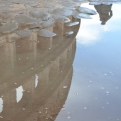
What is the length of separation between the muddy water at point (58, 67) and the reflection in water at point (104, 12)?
0.13 meters

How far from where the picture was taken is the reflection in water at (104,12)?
7.12m

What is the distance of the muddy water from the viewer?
333cm

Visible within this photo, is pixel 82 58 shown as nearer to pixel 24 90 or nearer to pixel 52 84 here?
pixel 52 84

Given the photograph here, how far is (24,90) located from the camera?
3.66 m

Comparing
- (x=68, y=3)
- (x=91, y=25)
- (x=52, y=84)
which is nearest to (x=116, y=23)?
(x=91, y=25)

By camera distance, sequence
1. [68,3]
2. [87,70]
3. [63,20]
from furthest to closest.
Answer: [68,3]
[63,20]
[87,70]

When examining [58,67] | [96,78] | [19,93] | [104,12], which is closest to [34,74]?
[58,67]

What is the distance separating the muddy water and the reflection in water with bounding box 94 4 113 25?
0.13m

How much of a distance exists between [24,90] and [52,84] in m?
0.42

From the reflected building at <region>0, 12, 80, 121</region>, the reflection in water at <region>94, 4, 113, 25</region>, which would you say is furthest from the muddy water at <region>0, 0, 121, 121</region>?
the reflection in water at <region>94, 4, 113, 25</region>

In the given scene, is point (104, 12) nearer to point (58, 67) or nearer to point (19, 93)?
point (58, 67)

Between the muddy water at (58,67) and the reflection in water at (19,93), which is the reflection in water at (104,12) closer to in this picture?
the muddy water at (58,67)

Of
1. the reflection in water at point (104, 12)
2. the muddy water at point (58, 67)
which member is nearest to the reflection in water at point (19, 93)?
the muddy water at point (58, 67)

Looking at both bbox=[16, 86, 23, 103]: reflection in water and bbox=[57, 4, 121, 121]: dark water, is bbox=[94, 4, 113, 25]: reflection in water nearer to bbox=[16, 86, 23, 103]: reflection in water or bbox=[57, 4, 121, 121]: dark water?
bbox=[57, 4, 121, 121]: dark water
